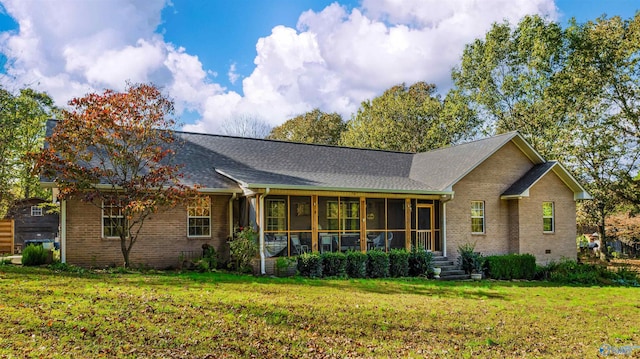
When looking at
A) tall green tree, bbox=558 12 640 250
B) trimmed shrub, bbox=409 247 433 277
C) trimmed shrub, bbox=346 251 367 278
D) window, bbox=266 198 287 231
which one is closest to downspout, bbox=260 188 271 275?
window, bbox=266 198 287 231

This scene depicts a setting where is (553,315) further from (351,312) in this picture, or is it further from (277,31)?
(277,31)

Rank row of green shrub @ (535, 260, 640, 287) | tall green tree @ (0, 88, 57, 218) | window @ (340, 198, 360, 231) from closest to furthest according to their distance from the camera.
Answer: row of green shrub @ (535, 260, 640, 287) < window @ (340, 198, 360, 231) < tall green tree @ (0, 88, 57, 218)

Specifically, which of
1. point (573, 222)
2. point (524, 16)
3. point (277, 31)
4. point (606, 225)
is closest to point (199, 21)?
point (277, 31)

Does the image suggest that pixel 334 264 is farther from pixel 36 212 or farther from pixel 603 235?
pixel 36 212

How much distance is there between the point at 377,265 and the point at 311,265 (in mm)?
2347

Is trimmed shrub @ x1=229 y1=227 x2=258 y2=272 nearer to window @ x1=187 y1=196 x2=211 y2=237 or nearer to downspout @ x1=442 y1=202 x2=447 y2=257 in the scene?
window @ x1=187 y1=196 x2=211 y2=237

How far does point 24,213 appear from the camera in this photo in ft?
98.3

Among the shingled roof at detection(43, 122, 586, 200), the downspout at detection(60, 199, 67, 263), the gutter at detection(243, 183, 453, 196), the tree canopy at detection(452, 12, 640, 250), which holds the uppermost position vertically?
the tree canopy at detection(452, 12, 640, 250)

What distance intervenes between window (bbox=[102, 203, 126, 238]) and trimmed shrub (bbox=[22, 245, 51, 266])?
1879mm

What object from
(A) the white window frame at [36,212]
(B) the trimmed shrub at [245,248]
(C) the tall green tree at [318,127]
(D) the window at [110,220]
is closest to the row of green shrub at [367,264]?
(B) the trimmed shrub at [245,248]

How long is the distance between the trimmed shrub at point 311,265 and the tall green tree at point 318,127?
101ft

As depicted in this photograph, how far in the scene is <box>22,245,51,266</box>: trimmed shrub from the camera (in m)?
15.1

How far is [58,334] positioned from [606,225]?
1202 inches

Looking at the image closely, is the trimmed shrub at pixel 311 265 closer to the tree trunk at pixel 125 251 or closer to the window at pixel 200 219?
the window at pixel 200 219
